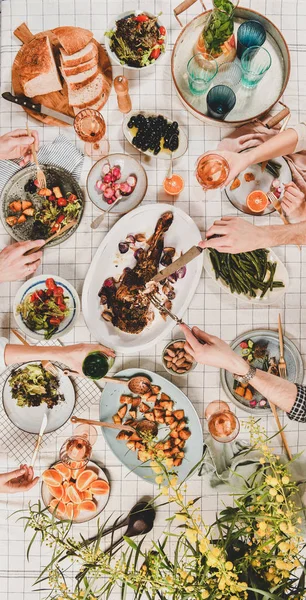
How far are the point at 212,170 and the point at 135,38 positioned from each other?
623mm

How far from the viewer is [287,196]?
2.00m

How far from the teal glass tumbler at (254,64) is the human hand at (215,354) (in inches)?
41.6

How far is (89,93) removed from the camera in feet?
6.56

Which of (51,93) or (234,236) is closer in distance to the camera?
(234,236)

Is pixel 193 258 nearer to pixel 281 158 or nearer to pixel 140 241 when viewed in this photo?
pixel 140 241

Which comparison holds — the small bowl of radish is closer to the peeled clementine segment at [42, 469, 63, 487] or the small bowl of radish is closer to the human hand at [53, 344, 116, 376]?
the human hand at [53, 344, 116, 376]

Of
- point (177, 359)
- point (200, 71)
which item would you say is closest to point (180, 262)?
point (177, 359)

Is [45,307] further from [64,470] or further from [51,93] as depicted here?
[51,93]

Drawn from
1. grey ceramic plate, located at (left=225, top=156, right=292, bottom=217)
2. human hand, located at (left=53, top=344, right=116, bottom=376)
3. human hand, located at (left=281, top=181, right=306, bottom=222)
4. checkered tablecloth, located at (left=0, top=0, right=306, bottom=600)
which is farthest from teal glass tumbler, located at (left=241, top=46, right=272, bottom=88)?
human hand, located at (left=53, top=344, right=116, bottom=376)

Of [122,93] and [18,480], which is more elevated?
[122,93]

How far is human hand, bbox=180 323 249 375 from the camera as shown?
1.89 m

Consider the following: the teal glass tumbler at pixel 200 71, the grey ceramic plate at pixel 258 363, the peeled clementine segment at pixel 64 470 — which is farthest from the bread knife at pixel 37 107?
the peeled clementine segment at pixel 64 470

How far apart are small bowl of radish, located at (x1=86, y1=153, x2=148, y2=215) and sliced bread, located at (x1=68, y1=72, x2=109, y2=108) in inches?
9.4

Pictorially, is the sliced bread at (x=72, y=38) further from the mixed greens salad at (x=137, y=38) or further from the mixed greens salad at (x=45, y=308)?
the mixed greens salad at (x=45, y=308)
